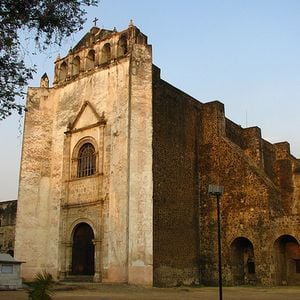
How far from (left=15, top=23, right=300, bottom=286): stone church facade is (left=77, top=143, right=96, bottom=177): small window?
0.05m

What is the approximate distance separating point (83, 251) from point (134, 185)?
13.7 feet

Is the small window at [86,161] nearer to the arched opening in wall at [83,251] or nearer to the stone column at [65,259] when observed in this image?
the arched opening in wall at [83,251]

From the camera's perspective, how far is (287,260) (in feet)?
67.6

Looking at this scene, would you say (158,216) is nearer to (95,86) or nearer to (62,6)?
(95,86)

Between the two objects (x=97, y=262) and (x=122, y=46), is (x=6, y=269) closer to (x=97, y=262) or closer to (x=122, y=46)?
(x=97, y=262)

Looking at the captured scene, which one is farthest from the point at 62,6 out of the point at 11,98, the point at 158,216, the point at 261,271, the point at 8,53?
the point at 261,271

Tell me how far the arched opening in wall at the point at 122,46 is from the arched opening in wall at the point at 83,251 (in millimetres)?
7867

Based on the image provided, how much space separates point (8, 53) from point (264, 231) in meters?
13.9

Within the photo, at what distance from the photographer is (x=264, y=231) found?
19.9 meters

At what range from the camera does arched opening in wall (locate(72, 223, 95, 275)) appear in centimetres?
2031

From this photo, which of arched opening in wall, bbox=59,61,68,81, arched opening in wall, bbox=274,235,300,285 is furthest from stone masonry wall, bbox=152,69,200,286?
arched opening in wall, bbox=59,61,68,81

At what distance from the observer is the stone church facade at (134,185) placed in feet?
63.0

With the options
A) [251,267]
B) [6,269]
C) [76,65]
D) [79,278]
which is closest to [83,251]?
[79,278]

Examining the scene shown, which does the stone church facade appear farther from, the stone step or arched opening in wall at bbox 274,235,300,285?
the stone step
